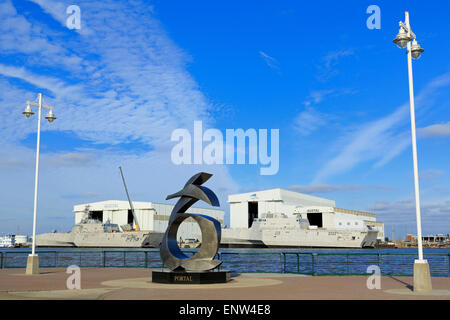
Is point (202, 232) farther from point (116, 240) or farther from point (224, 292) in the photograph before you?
point (116, 240)

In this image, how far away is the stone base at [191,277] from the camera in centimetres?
1681

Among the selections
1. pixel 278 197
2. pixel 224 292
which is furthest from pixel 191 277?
pixel 278 197

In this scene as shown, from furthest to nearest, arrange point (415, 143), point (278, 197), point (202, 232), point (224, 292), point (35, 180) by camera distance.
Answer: point (278, 197), point (35, 180), point (202, 232), point (415, 143), point (224, 292)

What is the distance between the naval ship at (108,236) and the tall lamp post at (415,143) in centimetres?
9390

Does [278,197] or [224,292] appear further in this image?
[278,197]

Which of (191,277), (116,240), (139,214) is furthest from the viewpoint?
(139,214)

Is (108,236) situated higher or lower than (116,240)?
higher

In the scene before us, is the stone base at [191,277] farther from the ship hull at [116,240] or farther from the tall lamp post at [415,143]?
the ship hull at [116,240]

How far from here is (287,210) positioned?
10762cm

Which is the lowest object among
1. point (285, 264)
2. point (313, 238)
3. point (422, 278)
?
point (313, 238)

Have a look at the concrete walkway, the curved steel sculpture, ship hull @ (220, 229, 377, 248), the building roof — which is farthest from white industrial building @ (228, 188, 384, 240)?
the concrete walkway

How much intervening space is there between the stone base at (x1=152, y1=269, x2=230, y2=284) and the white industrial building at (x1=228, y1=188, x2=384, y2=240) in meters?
87.2

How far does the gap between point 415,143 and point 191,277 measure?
9481 millimetres
